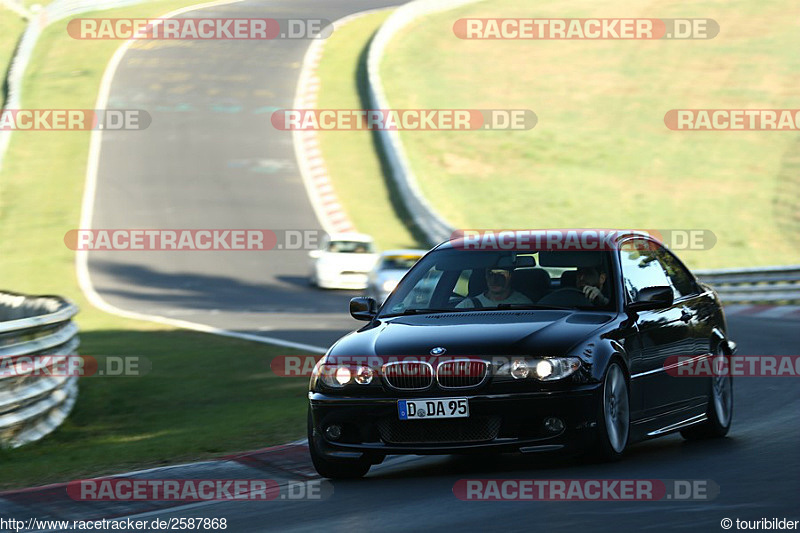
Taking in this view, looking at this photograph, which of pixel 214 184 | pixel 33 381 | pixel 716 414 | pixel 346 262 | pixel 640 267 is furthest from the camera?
pixel 214 184

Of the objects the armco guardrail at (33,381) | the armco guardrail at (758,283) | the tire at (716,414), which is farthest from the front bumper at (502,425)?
the armco guardrail at (758,283)

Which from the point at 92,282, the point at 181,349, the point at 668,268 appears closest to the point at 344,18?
the point at 92,282

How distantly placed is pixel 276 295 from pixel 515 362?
2149 cm

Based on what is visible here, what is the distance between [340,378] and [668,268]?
2.85m

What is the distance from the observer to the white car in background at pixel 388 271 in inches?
1052

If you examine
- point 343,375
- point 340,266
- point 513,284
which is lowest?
point 340,266

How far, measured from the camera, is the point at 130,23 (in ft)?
202

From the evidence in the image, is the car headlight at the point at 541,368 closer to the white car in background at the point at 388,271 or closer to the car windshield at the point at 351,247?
the white car in background at the point at 388,271

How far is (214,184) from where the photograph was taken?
41.5 m

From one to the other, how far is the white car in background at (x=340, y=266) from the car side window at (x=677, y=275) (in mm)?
20213

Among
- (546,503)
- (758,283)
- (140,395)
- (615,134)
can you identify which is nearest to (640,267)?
(546,503)

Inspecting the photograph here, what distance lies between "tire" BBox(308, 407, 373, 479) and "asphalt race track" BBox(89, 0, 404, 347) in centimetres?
1088

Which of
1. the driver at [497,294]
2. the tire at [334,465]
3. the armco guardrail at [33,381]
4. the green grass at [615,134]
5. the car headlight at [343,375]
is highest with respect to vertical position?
the driver at [497,294]

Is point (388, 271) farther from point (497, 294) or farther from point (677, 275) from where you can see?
point (497, 294)
